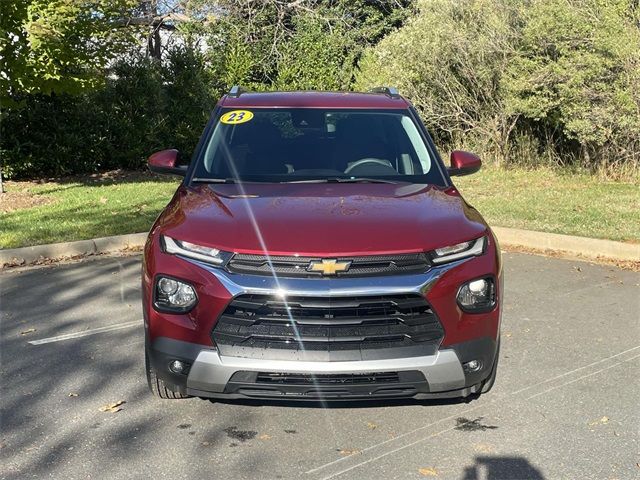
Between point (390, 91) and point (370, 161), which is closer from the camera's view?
point (370, 161)

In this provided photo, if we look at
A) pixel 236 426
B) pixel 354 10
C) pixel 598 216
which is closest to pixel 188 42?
pixel 354 10

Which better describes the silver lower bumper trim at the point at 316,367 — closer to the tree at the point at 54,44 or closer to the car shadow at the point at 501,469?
the car shadow at the point at 501,469

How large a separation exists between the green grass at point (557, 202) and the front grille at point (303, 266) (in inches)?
244

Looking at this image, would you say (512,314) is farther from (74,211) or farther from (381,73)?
(381,73)

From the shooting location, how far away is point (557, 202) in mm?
12117

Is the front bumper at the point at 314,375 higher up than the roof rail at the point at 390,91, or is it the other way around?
the roof rail at the point at 390,91

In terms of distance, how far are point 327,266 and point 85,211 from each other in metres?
8.69

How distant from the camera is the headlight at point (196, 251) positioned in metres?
3.63

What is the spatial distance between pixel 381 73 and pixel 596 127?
9.14 meters

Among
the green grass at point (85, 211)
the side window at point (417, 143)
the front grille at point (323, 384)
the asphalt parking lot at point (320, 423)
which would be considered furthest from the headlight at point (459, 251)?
the green grass at point (85, 211)

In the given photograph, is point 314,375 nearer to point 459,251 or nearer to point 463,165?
point 459,251

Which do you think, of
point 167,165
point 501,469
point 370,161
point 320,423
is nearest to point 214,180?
point 167,165

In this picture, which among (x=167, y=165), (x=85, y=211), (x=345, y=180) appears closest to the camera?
(x=345, y=180)

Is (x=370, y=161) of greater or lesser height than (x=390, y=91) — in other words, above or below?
below
